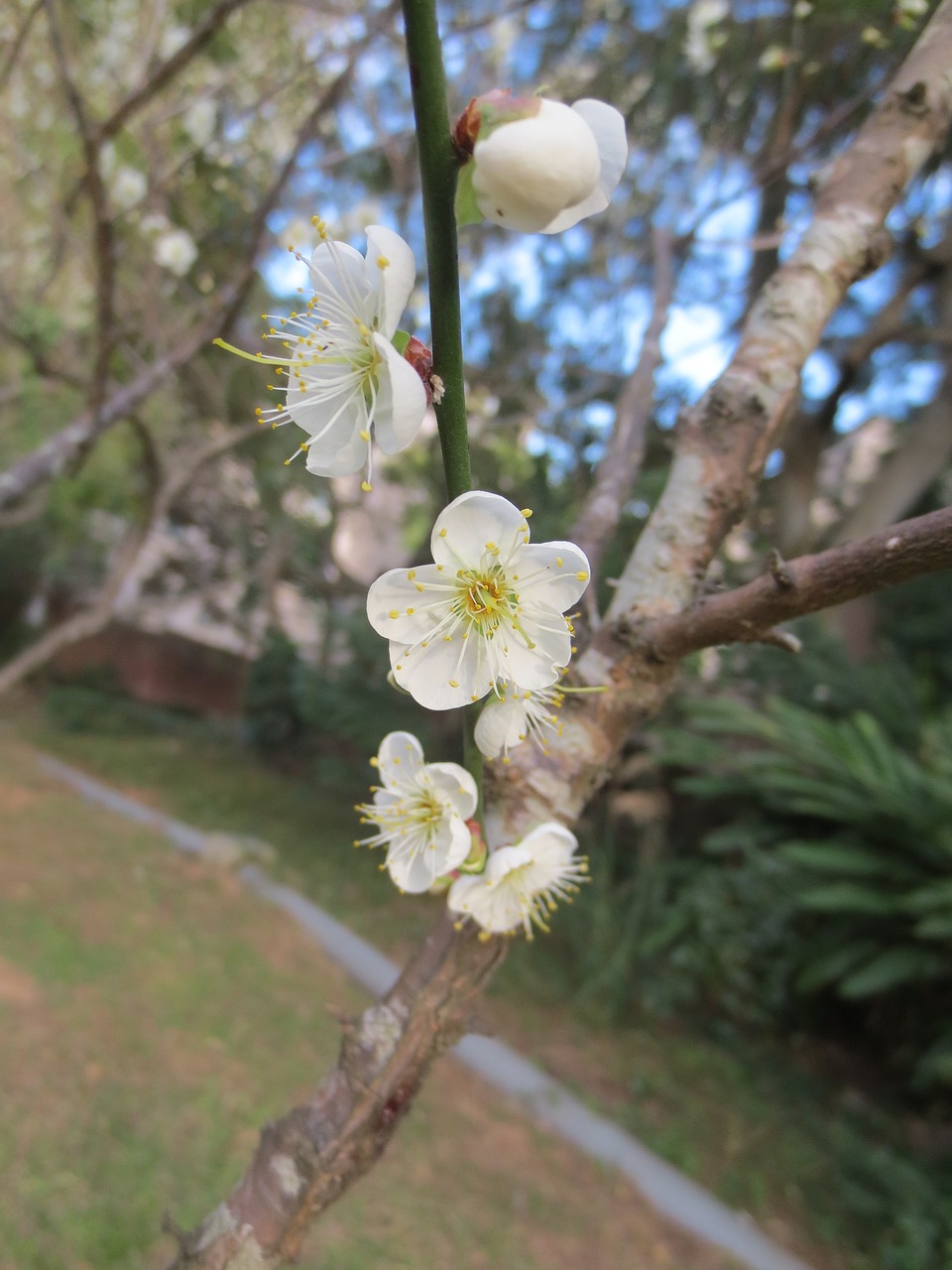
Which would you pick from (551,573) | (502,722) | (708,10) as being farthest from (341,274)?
(708,10)

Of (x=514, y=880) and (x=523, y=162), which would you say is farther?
(x=514, y=880)

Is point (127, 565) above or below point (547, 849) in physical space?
below

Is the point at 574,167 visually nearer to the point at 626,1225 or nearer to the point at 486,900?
the point at 486,900

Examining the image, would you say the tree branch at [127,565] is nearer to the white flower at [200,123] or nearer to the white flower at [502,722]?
the white flower at [200,123]

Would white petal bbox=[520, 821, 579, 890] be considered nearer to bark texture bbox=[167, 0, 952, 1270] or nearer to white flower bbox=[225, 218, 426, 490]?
bark texture bbox=[167, 0, 952, 1270]

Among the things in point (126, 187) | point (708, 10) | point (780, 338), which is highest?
point (708, 10)

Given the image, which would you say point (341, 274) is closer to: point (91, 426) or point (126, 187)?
point (91, 426)
